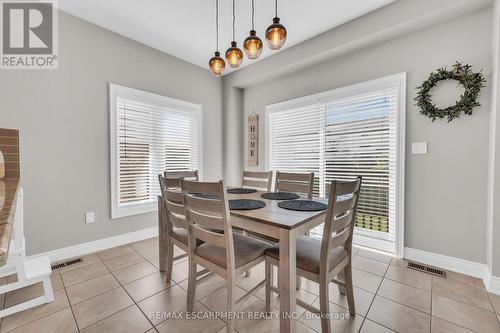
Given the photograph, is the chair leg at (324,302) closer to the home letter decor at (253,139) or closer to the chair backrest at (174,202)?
the chair backrest at (174,202)

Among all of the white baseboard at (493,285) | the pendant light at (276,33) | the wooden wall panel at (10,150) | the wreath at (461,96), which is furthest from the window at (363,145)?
the wooden wall panel at (10,150)

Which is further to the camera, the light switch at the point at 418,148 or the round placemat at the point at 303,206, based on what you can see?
the light switch at the point at 418,148

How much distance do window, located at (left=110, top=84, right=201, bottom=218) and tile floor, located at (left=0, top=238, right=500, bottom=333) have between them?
3.28ft

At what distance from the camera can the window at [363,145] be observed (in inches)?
101

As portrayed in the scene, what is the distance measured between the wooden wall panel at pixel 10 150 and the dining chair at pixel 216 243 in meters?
2.04

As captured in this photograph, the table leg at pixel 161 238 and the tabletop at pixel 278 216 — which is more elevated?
the tabletop at pixel 278 216

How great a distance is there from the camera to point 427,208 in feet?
7.83

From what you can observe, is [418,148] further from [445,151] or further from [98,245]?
[98,245]

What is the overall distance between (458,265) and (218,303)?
239cm

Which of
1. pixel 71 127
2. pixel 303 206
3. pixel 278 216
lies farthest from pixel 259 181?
pixel 71 127

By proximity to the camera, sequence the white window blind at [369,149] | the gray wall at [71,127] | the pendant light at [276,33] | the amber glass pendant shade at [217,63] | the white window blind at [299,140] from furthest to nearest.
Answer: the white window blind at [299,140] < the white window blind at [369,149] < the gray wall at [71,127] < the amber glass pendant shade at [217,63] < the pendant light at [276,33]

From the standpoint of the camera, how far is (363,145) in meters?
2.83

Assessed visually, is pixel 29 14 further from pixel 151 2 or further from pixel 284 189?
pixel 284 189

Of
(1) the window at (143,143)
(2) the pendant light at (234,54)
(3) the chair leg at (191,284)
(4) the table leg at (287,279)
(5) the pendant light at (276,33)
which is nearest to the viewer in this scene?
(4) the table leg at (287,279)
